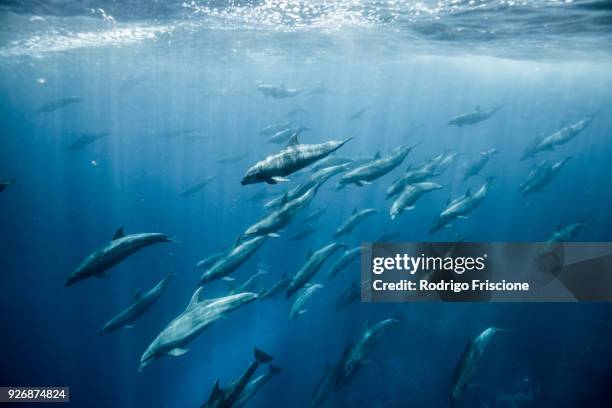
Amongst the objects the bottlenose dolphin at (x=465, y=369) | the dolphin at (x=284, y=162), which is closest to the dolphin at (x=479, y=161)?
the bottlenose dolphin at (x=465, y=369)

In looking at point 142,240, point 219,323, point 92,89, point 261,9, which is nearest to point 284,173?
point 142,240

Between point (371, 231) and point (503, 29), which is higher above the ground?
point (503, 29)

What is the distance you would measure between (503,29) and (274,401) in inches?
902

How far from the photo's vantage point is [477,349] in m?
6.46

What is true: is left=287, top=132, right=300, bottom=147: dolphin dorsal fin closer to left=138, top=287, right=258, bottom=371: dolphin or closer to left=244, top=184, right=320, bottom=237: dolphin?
left=244, top=184, right=320, bottom=237: dolphin

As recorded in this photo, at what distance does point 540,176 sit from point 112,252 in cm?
1234

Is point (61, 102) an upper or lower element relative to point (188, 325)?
upper

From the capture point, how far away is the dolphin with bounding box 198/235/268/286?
25.3ft

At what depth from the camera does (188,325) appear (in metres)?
6.25

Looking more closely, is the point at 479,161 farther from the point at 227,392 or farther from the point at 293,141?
the point at 227,392

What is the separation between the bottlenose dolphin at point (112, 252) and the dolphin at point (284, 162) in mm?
2771

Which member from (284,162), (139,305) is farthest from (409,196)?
(139,305)

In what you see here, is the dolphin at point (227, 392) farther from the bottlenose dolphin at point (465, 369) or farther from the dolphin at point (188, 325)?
the bottlenose dolphin at point (465, 369)

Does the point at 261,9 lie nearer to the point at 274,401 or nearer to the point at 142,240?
the point at 142,240
